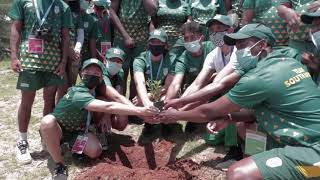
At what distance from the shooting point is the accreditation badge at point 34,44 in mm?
5430

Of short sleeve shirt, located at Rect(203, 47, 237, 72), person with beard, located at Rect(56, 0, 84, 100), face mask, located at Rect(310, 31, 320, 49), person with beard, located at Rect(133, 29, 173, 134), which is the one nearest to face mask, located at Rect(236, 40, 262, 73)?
face mask, located at Rect(310, 31, 320, 49)

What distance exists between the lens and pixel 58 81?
224 inches

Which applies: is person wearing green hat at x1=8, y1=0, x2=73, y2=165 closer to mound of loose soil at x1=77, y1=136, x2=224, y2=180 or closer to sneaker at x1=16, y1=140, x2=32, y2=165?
sneaker at x1=16, y1=140, x2=32, y2=165

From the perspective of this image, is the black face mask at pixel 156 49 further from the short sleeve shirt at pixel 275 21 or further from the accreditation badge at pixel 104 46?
the short sleeve shirt at pixel 275 21

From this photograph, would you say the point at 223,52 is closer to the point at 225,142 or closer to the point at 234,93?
the point at 225,142

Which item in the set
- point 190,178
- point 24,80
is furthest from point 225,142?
point 24,80

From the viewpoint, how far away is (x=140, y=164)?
5520mm

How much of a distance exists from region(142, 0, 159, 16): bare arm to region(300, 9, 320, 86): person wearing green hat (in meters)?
2.58

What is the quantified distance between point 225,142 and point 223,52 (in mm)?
1167

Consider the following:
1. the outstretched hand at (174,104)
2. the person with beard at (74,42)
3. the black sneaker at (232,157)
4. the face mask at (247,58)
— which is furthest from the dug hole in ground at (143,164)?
the face mask at (247,58)

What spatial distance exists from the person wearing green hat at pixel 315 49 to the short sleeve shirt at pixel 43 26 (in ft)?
9.98

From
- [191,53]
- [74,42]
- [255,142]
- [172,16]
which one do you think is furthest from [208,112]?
[74,42]

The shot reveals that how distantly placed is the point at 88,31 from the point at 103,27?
256mm

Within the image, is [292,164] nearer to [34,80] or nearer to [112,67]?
[112,67]
